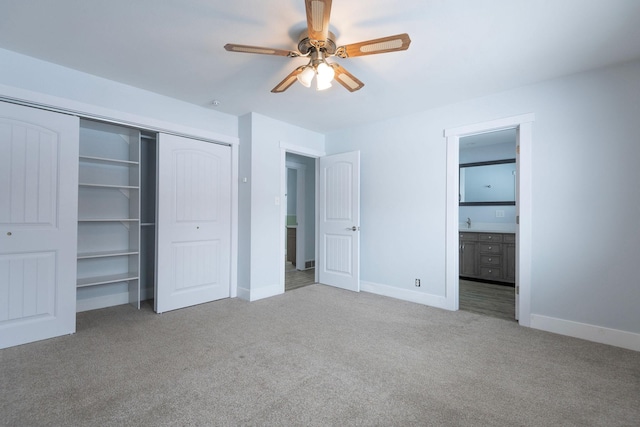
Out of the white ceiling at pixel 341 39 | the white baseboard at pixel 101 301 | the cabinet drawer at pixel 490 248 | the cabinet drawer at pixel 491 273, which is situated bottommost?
the white baseboard at pixel 101 301

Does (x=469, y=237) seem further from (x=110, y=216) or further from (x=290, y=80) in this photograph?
(x=110, y=216)

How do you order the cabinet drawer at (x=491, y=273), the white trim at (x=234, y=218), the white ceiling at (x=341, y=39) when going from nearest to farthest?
the white ceiling at (x=341, y=39)
the white trim at (x=234, y=218)
the cabinet drawer at (x=491, y=273)

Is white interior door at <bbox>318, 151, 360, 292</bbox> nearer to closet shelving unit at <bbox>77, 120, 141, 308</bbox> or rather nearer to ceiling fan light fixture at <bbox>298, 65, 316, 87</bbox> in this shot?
ceiling fan light fixture at <bbox>298, 65, 316, 87</bbox>

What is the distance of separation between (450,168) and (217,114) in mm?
2983

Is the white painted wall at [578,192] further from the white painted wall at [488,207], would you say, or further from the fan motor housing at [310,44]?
the white painted wall at [488,207]

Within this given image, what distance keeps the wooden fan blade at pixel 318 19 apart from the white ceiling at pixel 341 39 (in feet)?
0.57

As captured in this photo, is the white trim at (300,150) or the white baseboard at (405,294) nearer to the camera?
the white baseboard at (405,294)

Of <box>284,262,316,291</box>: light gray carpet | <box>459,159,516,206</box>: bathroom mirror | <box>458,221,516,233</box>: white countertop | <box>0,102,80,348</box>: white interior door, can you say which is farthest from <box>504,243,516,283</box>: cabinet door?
<box>0,102,80,348</box>: white interior door

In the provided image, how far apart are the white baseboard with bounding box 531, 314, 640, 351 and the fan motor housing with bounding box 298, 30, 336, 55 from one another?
123 inches

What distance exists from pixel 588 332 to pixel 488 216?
3.07 m

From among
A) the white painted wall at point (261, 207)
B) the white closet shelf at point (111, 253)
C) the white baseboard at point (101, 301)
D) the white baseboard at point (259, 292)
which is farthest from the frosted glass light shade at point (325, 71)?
the white baseboard at point (101, 301)

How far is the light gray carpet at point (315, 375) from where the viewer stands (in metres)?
1.70

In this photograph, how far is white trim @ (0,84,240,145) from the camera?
2.56m

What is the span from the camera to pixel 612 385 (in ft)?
6.57
